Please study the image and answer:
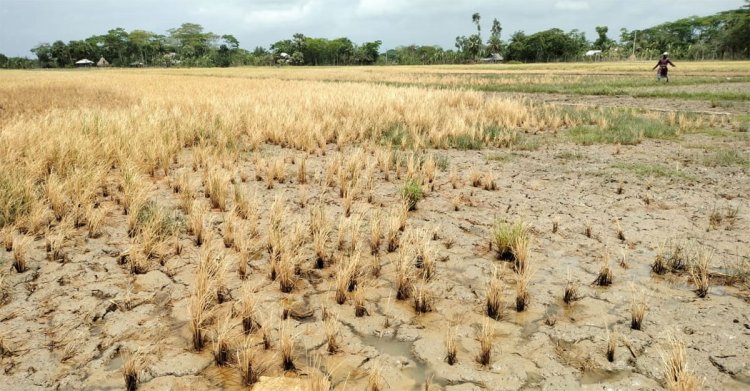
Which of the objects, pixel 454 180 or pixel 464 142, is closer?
pixel 454 180

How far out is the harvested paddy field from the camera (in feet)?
8.53

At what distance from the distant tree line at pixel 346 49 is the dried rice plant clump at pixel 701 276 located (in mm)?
83029

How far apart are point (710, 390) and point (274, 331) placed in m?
2.50

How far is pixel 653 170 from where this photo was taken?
6.98 metres

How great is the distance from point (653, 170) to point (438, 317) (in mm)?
5573

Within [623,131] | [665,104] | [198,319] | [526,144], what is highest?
[665,104]

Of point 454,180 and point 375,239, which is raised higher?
point 454,180

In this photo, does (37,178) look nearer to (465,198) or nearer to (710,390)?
(465,198)

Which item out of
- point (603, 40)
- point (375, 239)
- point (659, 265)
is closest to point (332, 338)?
point (375, 239)

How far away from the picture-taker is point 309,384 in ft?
7.43

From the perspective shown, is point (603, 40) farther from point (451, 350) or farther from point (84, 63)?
point (451, 350)

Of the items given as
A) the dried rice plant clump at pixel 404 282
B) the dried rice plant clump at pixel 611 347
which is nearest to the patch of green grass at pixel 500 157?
the dried rice plant clump at pixel 404 282

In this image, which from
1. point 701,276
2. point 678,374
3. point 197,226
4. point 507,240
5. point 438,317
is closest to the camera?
point 678,374

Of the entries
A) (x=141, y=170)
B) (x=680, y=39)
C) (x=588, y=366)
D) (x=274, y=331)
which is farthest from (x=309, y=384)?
(x=680, y=39)
